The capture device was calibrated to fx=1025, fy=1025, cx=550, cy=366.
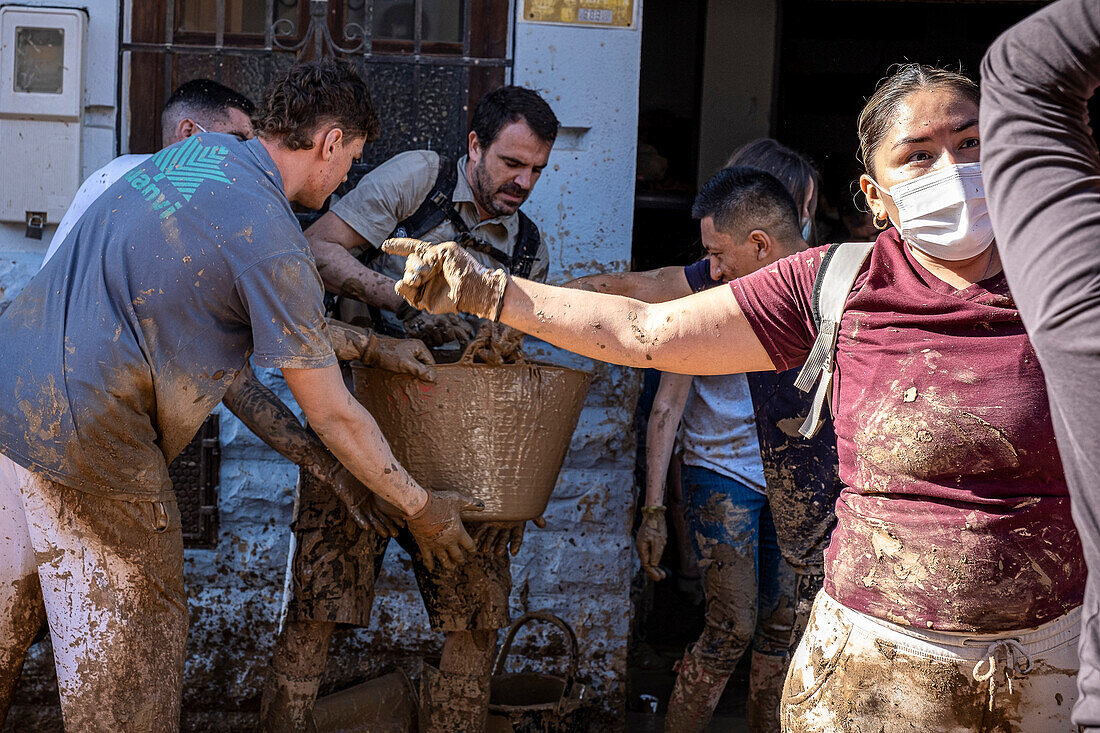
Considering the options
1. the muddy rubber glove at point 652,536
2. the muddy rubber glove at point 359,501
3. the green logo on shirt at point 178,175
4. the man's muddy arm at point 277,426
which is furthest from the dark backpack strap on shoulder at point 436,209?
the muddy rubber glove at point 652,536

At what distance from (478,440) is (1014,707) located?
1513mm

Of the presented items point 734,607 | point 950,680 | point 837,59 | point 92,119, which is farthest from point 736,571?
point 837,59

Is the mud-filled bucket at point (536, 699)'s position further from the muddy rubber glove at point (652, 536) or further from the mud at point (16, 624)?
the mud at point (16, 624)

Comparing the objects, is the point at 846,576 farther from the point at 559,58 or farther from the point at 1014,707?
the point at 559,58

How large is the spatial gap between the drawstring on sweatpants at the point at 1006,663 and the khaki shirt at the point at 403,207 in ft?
6.15

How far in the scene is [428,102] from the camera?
3.64m

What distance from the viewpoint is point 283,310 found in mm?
2201

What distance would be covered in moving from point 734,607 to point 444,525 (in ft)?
3.37

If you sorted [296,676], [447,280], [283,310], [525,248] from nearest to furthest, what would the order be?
[447,280] → [283,310] → [296,676] → [525,248]

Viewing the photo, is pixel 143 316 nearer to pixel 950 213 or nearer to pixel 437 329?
pixel 437 329

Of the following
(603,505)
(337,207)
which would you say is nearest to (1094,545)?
(337,207)

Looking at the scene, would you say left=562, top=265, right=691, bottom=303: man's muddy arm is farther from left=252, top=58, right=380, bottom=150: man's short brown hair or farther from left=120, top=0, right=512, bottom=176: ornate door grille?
left=252, top=58, right=380, bottom=150: man's short brown hair

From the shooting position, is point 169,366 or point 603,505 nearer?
point 169,366

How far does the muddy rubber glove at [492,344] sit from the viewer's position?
2.72 meters
